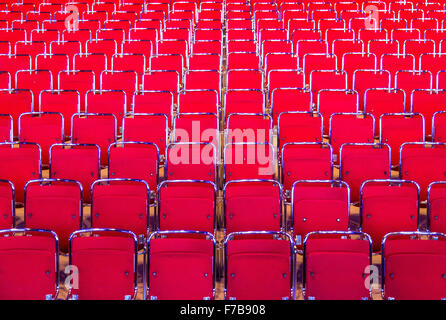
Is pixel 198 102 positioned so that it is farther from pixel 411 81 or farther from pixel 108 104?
pixel 411 81

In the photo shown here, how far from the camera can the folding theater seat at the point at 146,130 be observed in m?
4.38

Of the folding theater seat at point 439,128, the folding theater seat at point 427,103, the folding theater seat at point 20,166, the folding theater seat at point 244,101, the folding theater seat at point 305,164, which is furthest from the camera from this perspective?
the folding theater seat at point 427,103

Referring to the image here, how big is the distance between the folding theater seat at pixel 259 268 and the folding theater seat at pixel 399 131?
1876 mm

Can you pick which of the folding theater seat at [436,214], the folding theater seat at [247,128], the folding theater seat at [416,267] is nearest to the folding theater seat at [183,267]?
the folding theater seat at [416,267]

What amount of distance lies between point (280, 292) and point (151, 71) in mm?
3086

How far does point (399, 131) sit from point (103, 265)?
103 inches

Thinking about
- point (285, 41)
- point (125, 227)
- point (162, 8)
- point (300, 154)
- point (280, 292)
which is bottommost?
point (280, 292)

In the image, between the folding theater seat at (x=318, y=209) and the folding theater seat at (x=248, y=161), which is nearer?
the folding theater seat at (x=318, y=209)

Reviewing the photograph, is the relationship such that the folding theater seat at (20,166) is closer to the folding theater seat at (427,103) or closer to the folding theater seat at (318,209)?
the folding theater seat at (318,209)
